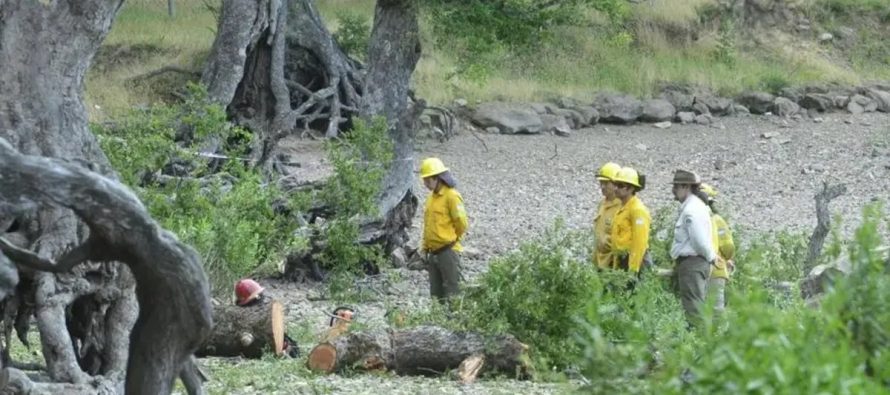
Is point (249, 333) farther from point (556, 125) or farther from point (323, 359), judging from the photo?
point (556, 125)

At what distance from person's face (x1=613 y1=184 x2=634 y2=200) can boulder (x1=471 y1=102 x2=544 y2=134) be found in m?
20.6

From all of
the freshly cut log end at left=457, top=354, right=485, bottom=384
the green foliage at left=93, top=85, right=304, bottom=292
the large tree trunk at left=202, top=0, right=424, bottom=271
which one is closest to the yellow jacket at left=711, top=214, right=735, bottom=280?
the freshly cut log end at left=457, top=354, right=485, bottom=384

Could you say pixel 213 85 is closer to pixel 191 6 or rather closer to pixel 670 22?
pixel 191 6

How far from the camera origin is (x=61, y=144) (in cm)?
969

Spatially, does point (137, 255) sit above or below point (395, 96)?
below

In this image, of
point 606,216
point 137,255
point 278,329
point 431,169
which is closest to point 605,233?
point 606,216

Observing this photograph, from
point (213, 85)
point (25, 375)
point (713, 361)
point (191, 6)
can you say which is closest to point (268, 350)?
point (25, 375)

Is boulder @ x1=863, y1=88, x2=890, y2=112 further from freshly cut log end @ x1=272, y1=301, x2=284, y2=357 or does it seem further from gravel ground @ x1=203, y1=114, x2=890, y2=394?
freshly cut log end @ x1=272, y1=301, x2=284, y2=357

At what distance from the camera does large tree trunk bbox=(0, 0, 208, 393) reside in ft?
29.1

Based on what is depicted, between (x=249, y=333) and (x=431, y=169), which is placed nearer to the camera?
(x=249, y=333)

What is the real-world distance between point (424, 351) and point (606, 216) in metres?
2.68

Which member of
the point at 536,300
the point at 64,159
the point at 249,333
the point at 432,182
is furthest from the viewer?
the point at 432,182

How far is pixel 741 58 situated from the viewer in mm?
43344

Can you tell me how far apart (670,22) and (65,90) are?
1355 inches
